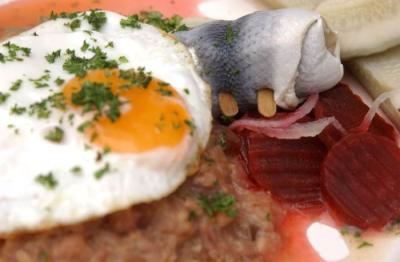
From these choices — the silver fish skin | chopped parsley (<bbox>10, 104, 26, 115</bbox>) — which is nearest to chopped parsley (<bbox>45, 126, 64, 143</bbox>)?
chopped parsley (<bbox>10, 104, 26, 115</bbox>)

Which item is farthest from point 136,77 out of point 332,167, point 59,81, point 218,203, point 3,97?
point 332,167

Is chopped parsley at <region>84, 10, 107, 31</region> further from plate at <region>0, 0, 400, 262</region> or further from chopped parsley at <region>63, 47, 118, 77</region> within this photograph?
plate at <region>0, 0, 400, 262</region>

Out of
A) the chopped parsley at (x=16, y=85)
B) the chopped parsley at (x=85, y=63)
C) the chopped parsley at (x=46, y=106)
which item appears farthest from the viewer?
the chopped parsley at (x=85, y=63)

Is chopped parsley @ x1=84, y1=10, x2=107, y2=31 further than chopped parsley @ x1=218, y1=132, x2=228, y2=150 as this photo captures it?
Yes

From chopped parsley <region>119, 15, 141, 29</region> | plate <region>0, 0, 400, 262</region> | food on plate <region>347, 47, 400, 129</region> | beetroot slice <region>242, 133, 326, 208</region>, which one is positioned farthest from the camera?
plate <region>0, 0, 400, 262</region>

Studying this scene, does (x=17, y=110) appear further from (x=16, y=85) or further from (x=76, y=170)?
(x=76, y=170)

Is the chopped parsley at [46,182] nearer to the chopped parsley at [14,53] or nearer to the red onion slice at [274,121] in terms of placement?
the chopped parsley at [14,53]

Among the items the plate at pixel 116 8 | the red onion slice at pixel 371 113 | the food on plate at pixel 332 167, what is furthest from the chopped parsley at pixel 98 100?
the plate at pixel 116 8
